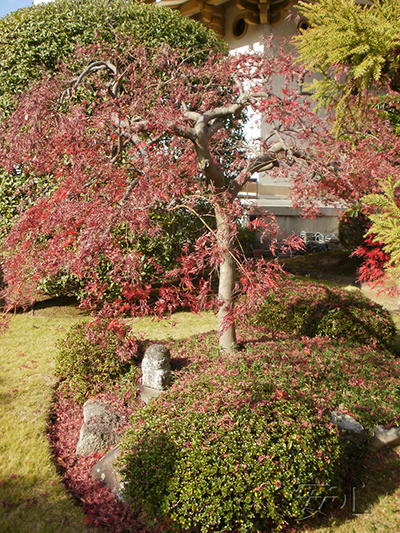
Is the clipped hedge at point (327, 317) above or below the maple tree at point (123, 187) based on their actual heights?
→ below

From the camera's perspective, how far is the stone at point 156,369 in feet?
15.9

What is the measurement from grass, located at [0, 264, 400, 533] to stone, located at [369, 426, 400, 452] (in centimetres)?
8

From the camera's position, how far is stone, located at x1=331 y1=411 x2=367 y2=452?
4.00 metres

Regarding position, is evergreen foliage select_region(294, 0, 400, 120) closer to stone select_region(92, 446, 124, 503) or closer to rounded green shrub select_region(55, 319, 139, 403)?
rounded green shrub select_region(55, 319, 139, 403)

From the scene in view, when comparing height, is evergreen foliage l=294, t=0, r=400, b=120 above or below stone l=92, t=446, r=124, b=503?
above

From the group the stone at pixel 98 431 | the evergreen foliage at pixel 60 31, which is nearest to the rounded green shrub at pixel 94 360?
the stone at pixel 98 431

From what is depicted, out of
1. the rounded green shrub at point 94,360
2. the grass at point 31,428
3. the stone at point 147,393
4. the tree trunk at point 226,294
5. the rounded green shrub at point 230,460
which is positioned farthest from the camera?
the tree trunk at point 226,294

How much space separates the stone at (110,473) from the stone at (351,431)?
6.73 feet

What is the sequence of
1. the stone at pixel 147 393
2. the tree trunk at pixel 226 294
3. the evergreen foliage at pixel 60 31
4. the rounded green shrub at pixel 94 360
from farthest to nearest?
1. the evergreen foliage at pixel 60 31
2. the tree trunk at pixel 226 294
3. the rounded green shrub at pixel 94 360
4. the stone at pixel 147 393

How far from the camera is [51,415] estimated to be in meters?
4.83

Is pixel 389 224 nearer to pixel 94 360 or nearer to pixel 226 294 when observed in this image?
pixel 226 294

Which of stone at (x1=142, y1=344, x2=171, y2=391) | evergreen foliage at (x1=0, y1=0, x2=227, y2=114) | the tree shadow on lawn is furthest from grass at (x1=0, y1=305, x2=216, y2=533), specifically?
evergreen foliage at (x1=0, y1=0, x2=227, y2=114)

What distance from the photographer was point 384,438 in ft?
14.2

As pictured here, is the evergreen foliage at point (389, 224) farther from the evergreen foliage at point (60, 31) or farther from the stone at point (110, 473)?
the evergreen foliage at point (60, 31)
